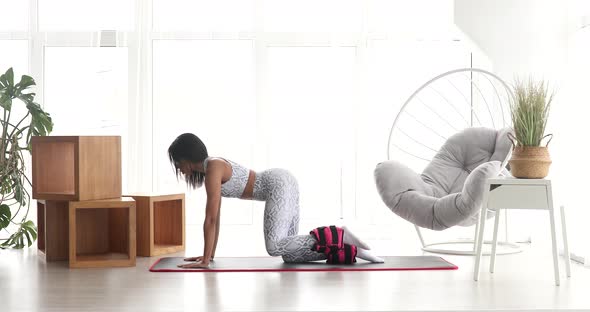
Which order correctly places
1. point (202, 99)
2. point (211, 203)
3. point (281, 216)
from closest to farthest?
point (211, 203)
point (281, 216)
point (202, 99)

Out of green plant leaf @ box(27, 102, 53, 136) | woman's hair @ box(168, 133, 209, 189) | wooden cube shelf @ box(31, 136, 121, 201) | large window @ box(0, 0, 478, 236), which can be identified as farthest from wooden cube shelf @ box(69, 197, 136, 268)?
large window @ box(0, 0, 478, 236)

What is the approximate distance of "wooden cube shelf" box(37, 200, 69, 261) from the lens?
4.22 m

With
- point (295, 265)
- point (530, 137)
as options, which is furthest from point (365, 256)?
point (530, 137)

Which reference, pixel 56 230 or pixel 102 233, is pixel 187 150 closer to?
pixel 102 233

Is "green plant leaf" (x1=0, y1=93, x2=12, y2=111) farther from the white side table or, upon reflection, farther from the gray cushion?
the white side table

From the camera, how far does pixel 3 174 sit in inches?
188

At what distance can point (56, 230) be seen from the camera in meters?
4.25

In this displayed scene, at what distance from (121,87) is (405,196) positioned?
103 inches

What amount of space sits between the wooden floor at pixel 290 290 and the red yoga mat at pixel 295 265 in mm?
93

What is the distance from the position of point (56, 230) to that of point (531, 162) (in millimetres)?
2626

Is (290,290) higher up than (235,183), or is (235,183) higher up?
(235,183)

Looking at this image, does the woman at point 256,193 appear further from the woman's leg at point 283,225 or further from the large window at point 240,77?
the large window at point 240,77

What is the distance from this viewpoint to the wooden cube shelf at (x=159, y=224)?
14.5 ft

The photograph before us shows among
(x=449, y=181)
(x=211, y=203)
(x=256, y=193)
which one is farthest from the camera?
(x=449, y=181)
